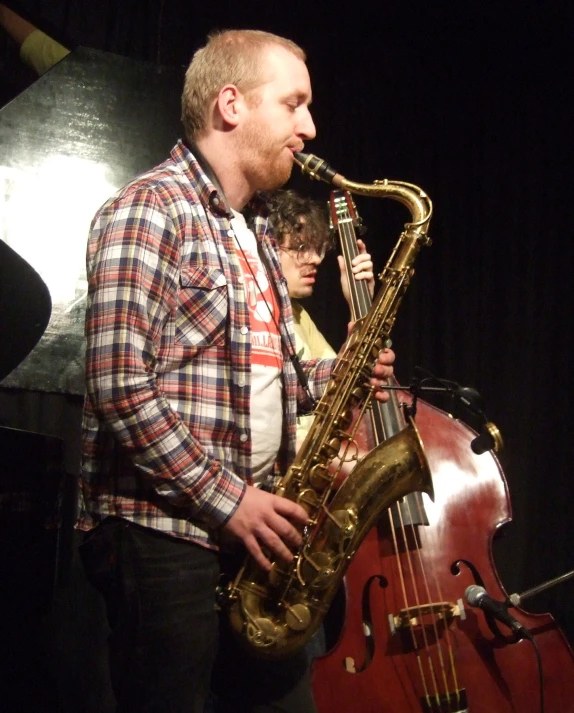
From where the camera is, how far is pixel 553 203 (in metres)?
3.75

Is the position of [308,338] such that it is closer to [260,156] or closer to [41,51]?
[260,156]

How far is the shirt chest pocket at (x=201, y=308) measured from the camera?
1.42m

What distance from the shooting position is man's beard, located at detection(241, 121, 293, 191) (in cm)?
166

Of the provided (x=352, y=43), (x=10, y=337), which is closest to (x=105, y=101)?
(x=10, y=337)

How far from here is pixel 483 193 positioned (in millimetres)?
3639

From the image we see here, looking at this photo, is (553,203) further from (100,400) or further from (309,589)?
(100,400)

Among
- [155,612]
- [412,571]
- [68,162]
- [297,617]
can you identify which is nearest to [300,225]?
[68,162]

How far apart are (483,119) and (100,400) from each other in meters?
2.96

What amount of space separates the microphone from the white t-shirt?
2.35ft

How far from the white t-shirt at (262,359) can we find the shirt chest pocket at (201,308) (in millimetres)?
102

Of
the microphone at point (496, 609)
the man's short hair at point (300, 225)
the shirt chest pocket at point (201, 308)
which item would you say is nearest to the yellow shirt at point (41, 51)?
the man's short hair at point (300, 225)

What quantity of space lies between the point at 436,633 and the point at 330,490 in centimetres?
52

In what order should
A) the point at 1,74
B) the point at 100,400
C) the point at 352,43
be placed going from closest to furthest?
the point at 100,400 < the point at 1,74 < the point at 352,43

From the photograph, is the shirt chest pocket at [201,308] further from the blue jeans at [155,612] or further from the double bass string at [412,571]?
the double bass string at [412,571]
